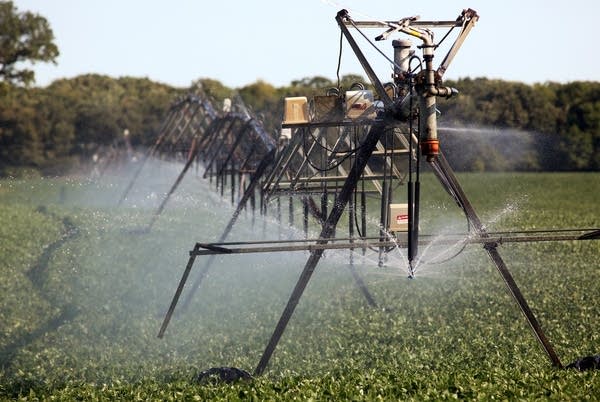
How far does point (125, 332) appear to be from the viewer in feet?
56.9

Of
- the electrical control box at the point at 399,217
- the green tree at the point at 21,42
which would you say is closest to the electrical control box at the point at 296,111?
the electrical control box at the point at 399,217

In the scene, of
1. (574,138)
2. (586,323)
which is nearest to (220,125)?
(586,323)

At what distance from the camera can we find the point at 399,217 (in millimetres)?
11742

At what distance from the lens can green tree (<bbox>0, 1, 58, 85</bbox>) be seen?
72688 mm

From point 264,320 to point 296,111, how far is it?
19.9 feet

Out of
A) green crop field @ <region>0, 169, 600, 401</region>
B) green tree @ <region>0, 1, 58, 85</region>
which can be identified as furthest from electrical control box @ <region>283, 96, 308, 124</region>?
green tree @ <region>0, 1, 58, 85</region>

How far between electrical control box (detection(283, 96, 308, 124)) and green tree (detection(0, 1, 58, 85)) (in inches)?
2467

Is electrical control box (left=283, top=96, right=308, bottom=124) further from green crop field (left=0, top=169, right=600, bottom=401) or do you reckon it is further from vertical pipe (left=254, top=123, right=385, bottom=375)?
green crop field (left=0, top=169, right=600, bottom=401)

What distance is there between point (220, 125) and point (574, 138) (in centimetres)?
4431

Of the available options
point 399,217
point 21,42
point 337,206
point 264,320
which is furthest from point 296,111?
point 21,42

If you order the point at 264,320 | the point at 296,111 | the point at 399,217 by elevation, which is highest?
the point at 296,111

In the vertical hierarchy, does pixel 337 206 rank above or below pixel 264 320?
above

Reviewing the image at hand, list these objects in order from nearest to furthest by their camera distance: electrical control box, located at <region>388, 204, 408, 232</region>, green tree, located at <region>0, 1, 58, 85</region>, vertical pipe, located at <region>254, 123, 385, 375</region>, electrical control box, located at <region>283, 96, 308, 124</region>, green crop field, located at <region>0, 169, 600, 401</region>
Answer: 1. green crop field, located at <region>0, 169, 600, 401</region>
2. vertical pipe, located at <region>254, 123, 385, 375</region>
3. electrical control box, located at <region>388, 204, 408, 232</region>
4. electrical control box, located at <region>283, 96, 308, 124</region>
5. green tree, located at <region>0, 1, 58, 85</region>

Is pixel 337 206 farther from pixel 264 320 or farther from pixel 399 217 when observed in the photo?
pixel 264 320
